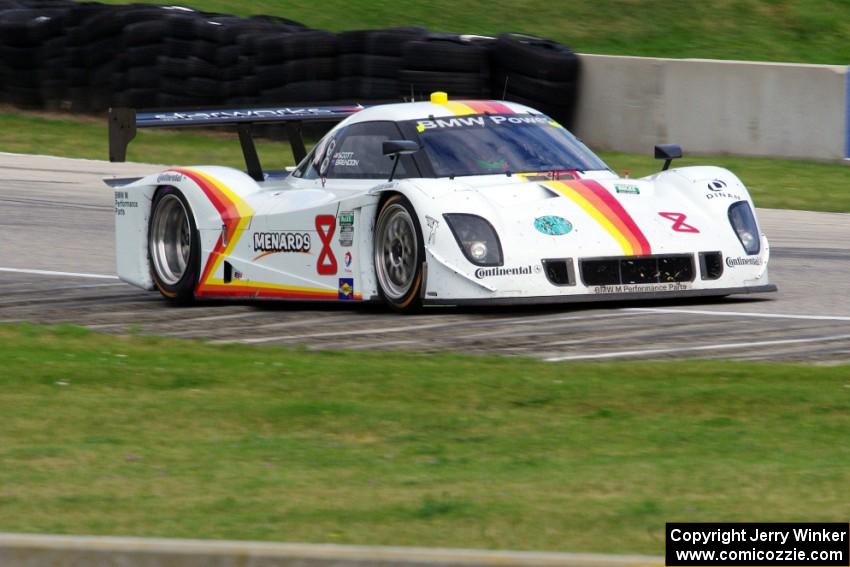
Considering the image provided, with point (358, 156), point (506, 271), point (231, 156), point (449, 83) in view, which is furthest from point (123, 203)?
point (231, 156)

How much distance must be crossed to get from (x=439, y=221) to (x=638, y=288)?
1.26 metres

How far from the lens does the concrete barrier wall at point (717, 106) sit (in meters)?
18.2

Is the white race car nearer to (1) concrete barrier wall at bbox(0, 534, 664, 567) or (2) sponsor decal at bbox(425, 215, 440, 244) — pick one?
(2) sponsor decal at bbox(425, 215, 440, 244)

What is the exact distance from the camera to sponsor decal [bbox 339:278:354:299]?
10.4 metres

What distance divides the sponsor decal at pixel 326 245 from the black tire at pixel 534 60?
932 centimetres

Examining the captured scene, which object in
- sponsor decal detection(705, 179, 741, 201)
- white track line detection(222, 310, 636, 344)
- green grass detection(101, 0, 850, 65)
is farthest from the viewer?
green grass detection(101, 0, 850, 65)

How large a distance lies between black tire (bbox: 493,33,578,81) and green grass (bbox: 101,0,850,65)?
13.0 feet

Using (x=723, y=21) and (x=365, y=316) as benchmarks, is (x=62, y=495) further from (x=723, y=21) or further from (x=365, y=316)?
(x=723, y=21)

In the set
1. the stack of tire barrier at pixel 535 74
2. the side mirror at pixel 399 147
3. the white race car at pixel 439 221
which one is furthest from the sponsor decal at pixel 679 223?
the stack of tire barrier at pixel 535 74

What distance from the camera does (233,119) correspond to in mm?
11961

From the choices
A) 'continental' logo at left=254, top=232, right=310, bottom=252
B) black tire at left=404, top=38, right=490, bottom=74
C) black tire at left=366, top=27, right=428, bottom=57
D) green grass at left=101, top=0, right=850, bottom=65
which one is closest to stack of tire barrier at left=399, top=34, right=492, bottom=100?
black tire at left=404, top=38, right=490, bottom=74

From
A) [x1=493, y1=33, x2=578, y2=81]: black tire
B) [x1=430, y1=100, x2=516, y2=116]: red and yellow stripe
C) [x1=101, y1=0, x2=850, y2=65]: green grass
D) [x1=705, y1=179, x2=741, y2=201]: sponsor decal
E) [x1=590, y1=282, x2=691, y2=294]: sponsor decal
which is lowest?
[x1=590, y1=282, x2=691, y2=294]: sponsor decal

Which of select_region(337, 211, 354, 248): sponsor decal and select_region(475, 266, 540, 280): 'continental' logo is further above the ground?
select_region(337, 211, 354, 248): sponsor decal

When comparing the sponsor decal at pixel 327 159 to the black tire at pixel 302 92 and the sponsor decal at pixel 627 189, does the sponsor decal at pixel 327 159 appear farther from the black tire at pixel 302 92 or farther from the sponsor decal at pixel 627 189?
the black tire at pixel 302 92
